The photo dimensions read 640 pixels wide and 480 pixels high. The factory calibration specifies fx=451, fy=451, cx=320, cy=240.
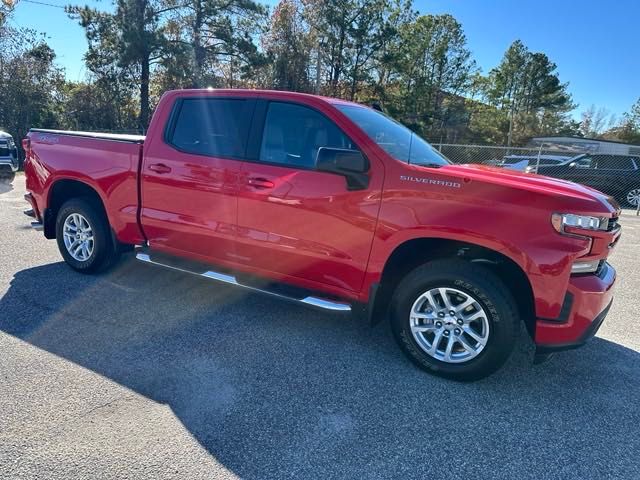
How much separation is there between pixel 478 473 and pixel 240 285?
226 centimetres

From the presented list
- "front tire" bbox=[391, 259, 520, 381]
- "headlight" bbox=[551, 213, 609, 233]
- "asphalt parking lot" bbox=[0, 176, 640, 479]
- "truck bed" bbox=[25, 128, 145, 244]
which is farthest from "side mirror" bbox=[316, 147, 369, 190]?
"truck bed" bbox=[25, 128, 145, 244]

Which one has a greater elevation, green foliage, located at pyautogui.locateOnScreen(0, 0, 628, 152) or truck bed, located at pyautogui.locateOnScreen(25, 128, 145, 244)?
green foliage, located at pyautogui.locateOnScreen(0, 0, 628, 152)

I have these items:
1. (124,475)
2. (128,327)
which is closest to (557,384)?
(124,475)

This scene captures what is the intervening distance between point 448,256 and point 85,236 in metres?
3.76

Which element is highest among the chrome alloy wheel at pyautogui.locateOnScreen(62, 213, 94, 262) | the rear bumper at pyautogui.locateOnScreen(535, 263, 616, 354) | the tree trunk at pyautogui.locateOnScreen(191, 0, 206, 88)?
the tree trunk at pyautogui.locateOnScreen(191, 0, 206, 88)

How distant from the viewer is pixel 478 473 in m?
2.27

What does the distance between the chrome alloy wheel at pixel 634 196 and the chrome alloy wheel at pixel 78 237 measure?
47.7 feet

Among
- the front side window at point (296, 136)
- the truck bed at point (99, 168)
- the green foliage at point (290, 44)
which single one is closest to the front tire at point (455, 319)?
the front side window at point (296, 136)

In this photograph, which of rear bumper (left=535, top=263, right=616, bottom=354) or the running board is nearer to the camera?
rear bumper (left=535, top=263, right=616, bottom=354)

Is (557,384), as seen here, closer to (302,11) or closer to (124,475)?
(124,475)

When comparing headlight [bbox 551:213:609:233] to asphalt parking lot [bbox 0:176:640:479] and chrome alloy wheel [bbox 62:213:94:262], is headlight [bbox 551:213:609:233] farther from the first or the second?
chrome alloy wheel [bbox 62:213:94:262]

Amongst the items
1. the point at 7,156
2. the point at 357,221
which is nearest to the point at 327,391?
the point at 357,221

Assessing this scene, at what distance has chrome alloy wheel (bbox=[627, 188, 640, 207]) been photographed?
1330 cm

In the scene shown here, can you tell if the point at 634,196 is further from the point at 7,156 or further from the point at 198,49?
the point at 198,49
